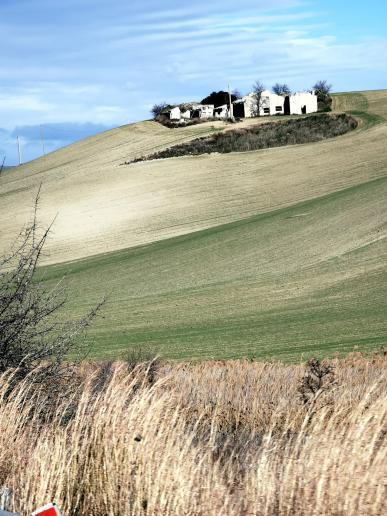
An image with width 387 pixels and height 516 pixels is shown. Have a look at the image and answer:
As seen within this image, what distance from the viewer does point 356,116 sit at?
279 ft

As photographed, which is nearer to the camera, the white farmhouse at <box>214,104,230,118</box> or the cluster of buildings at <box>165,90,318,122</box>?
the cluster of buildings at <box>165,90,318,122</box>

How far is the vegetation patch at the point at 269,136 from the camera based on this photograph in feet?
261

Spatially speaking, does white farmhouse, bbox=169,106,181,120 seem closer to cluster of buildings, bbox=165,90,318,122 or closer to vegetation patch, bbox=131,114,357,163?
cluster of buildings, bbox=165,90,318,122

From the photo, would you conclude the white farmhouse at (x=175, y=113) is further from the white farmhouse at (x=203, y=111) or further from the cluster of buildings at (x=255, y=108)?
the white farmhouse at (x=203, y=111)

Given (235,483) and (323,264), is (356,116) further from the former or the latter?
(235,483)

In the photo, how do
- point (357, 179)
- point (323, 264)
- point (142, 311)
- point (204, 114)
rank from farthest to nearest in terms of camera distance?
point (204, 114) → point (357, 179) → point (323, 264) → point (142, 311)

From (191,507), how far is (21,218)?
181 feet

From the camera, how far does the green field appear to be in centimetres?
2852

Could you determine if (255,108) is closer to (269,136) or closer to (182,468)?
(269,136)

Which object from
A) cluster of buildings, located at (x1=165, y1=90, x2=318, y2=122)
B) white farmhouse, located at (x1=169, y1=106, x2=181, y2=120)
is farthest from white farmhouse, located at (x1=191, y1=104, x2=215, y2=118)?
white farmhouse, located at (x1=169, y1=106, x2=181, y2=120)

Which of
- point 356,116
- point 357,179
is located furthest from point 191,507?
point 356,116

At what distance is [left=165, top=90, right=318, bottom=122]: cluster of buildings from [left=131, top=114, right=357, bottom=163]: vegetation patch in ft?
35.4

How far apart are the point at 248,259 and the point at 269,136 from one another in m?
42.4

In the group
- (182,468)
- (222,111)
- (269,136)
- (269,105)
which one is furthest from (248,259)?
(222,111)
